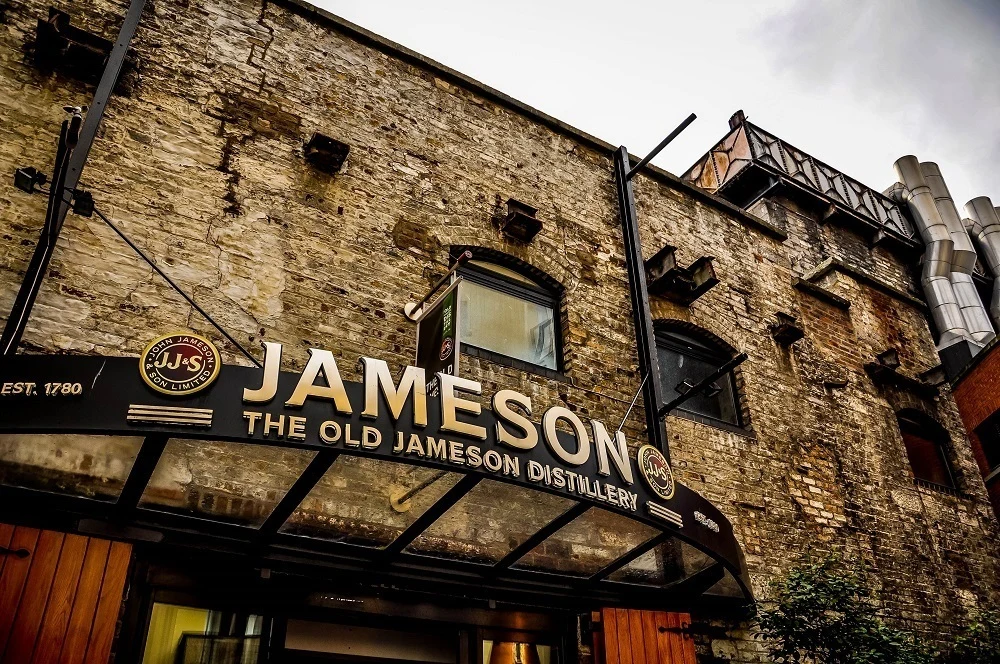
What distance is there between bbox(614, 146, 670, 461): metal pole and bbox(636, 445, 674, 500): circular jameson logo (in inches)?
78.3

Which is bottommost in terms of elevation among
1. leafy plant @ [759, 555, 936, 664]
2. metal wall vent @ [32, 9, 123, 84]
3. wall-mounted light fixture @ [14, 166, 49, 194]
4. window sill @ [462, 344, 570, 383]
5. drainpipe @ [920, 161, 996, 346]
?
leafy plant @ [759, 555, 936, 664]

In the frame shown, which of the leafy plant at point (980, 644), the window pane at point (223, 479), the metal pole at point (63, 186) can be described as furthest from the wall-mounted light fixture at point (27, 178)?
the leafy plant at point (980, 644)

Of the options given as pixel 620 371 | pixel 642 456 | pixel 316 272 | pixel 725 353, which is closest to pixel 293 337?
pixel 316 272

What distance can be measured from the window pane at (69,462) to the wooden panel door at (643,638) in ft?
13.0

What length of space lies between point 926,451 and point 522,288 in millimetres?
6835

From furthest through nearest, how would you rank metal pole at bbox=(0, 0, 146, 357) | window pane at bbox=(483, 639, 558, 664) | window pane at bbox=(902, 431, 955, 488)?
window pane at bbox=(902, 431, 955, 488)
window pane at bbox=(483, 639, 558, 664)
metal pole at bbox=(0, 0, 146, 357)

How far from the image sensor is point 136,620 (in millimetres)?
4711

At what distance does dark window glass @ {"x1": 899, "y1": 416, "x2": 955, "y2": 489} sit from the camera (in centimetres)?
1045

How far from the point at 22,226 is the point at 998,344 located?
13.2 m

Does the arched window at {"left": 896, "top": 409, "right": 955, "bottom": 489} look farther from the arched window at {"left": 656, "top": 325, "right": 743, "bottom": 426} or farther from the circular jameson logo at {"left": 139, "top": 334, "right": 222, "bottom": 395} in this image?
the circular jameson logo at {"left": 139, "top": 334, "right": 222, "bottom": 395}

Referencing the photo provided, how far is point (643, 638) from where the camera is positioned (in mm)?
6309

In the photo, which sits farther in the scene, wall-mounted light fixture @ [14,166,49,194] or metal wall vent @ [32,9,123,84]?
Result: metal wall vent @ [32,9,123,84]

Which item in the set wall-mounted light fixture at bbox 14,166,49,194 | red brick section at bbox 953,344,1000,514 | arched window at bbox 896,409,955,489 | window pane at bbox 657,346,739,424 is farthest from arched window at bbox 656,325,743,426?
wall-mounted light fixture at bbox 14,166,49,194

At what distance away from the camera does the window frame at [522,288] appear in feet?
25.4
